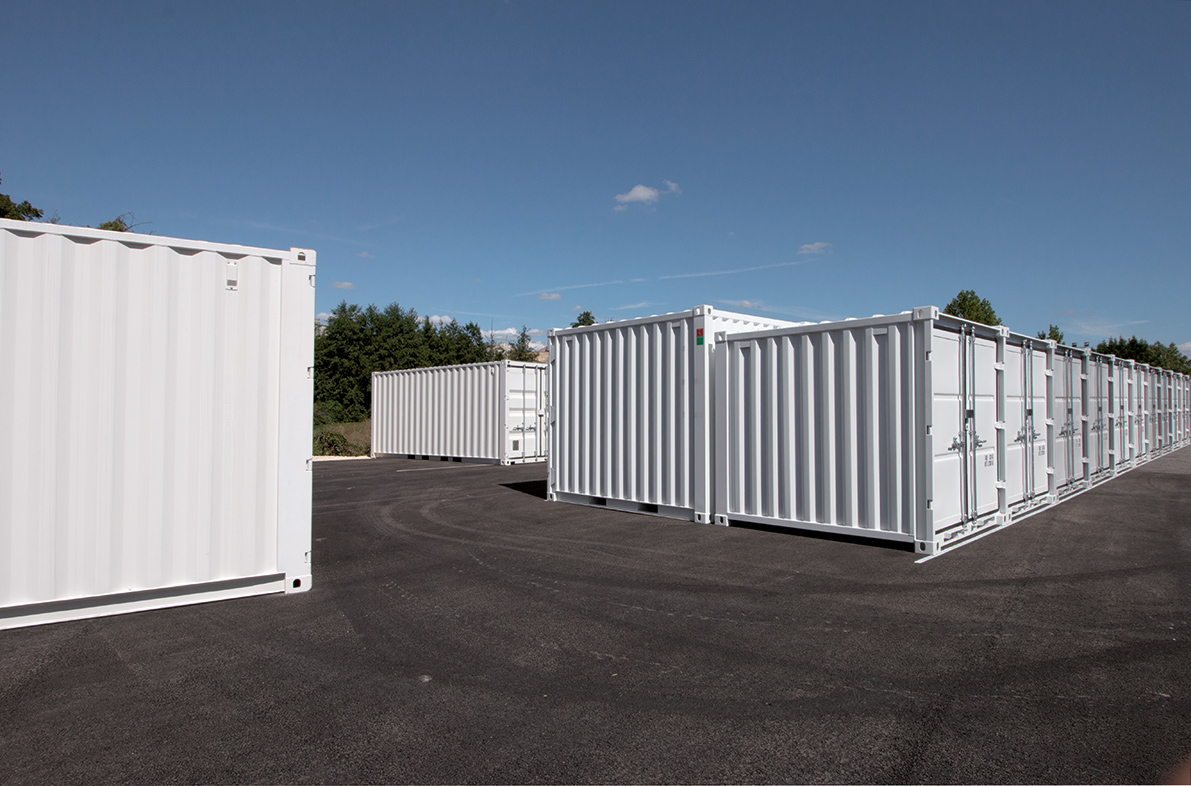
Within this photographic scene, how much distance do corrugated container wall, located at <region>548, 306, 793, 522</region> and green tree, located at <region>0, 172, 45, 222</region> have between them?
77.3 feet

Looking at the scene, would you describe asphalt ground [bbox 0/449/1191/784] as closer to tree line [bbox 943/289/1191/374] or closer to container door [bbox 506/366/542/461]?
container door [bbox 506/366/542/461]

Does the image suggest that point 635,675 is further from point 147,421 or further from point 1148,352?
point 1148,352

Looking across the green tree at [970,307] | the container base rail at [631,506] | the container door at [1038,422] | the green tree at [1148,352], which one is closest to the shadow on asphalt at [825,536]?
the container base rail at [631,506]

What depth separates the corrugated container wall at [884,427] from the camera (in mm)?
7539

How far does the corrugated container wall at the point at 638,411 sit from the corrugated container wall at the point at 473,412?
8.27 meters

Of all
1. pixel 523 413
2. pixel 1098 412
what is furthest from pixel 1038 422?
pixel 523 413

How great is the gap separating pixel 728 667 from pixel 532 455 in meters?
17.1

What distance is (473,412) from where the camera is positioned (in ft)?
68.8

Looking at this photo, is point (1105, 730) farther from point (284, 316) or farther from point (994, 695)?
point (284, 316)

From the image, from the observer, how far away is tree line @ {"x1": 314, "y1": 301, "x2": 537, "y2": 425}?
44.0 metres

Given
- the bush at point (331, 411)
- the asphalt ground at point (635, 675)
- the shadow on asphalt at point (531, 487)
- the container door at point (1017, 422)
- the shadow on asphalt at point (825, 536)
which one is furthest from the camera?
the bush at point (331, 411)

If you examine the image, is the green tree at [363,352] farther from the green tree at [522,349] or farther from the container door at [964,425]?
the container door at [964,425]

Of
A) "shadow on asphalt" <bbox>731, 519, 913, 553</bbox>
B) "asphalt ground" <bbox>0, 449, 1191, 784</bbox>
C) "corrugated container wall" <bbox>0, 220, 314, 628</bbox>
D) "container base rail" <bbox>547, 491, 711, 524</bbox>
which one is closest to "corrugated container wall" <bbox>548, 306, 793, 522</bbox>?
"container base rail" <bbox>547, 491, 711, 524</bbox>

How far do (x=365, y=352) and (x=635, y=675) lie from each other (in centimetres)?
4461
